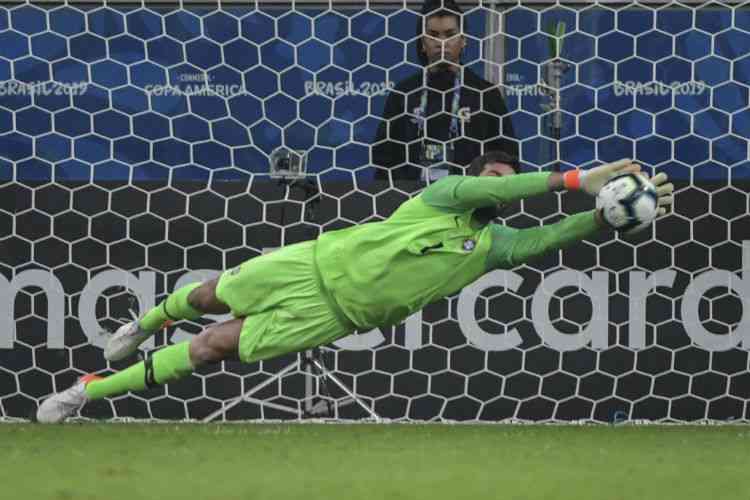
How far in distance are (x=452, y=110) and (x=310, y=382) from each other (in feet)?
5.20

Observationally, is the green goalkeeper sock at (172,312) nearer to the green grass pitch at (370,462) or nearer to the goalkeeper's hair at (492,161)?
the green grass pitch at (370,462)

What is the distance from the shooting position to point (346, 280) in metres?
6.93

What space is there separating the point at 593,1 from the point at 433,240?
7.03ft

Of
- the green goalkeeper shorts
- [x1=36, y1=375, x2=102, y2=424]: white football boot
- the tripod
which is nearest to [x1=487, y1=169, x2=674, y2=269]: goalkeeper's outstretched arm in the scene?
the green goalkeeper shorts

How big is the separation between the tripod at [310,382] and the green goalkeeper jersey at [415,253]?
0.94 m

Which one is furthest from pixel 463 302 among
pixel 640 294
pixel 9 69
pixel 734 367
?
pixel 9 69

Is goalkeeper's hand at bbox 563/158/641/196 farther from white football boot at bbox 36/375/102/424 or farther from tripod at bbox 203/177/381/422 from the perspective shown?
white football boot at bbox 36/375/102/424

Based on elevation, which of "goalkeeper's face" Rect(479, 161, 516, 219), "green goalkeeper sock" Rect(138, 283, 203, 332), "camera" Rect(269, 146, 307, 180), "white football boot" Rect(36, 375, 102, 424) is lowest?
"white football boot" Rect(36, 375, 102, 424)

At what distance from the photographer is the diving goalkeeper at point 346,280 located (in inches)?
271

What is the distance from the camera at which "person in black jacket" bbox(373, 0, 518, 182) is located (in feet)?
26.9

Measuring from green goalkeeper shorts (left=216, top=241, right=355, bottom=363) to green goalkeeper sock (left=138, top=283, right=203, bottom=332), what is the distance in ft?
0.61

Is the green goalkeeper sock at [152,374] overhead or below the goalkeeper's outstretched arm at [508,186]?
below

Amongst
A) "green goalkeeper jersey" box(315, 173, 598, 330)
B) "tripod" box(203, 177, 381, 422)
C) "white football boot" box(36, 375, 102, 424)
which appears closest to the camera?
"green goalkeeper jersey" box(315, 173, 598, 330)

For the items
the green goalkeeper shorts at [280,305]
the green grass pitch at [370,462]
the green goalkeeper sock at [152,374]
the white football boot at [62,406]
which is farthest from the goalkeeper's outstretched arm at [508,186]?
the white football boot at [62,406]
